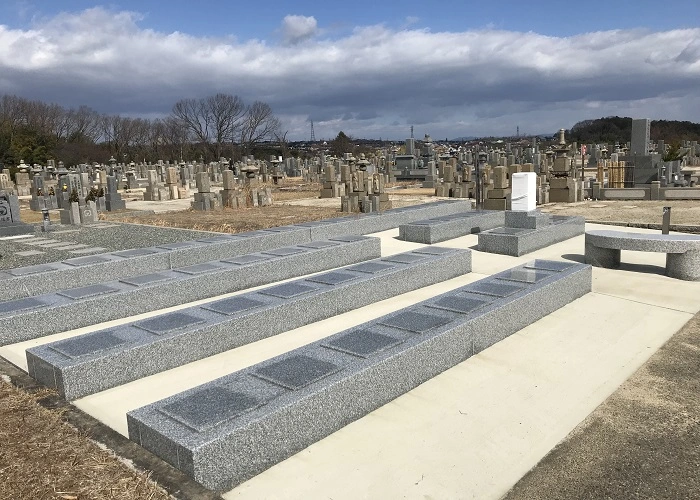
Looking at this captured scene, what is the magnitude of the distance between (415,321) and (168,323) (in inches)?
96.8

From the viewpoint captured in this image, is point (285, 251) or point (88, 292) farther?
point (285, 251)

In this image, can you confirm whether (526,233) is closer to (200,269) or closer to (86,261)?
(200,269)

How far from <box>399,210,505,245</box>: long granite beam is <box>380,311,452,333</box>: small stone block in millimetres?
6568

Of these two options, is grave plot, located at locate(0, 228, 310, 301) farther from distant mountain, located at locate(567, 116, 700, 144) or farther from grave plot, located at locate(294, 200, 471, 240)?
distant mountain, located at locate(567, 116, 700, 144)

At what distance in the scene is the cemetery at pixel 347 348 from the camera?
3.28m

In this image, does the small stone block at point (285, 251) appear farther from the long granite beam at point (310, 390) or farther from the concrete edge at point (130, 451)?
the concrete edge at point (130, 451)

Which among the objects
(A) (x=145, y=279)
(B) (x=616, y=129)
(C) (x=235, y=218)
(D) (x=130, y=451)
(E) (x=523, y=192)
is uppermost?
(B) (x=616, y=129)

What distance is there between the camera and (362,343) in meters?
4.51

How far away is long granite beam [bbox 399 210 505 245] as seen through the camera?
11.7m

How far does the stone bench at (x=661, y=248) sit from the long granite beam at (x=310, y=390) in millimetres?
3355

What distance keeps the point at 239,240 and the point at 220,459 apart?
7.45 meters

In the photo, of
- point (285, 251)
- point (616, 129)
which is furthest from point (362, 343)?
point (616, 129)

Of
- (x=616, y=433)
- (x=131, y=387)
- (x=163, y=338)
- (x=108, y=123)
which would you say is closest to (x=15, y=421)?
(x=131, y=387)

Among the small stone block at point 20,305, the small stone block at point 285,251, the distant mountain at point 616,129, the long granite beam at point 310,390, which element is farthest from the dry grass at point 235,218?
the distant mountain at point 616,129
